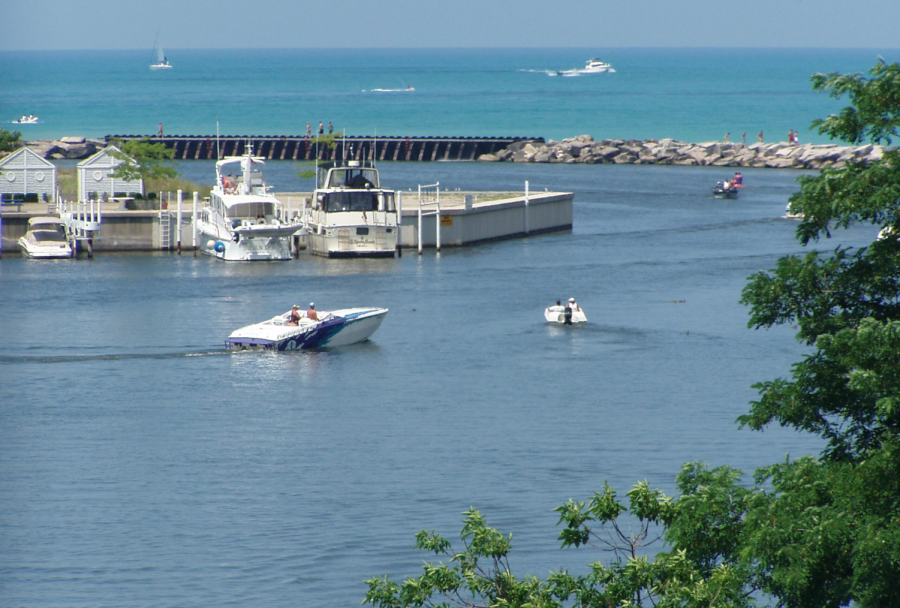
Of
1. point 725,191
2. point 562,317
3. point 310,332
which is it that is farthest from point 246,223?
point 725,191

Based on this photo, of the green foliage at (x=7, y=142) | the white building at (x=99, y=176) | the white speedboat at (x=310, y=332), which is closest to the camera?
the white speedboat at (x=310, y=332)

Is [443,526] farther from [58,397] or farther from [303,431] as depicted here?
[58,397]

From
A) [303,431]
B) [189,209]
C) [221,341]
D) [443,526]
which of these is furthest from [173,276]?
[443,526]

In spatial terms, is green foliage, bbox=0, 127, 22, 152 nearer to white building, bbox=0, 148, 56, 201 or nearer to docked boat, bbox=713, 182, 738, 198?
white building, bbox=0, 148, 56, 201

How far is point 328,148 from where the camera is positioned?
398ft

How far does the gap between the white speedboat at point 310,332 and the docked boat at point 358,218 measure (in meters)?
22.3

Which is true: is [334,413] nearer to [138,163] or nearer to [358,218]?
[358,218]

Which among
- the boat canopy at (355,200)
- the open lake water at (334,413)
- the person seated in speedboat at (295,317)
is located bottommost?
the open lake water at (334,413)

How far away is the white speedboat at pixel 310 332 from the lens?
147 ft

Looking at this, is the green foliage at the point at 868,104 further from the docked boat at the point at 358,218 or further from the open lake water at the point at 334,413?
the docked boat at the point at 358,218

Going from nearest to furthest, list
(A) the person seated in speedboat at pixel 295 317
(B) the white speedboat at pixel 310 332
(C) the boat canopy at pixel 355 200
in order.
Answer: (B) the white speedboat at pixel 310 332 → (A) the person seated in speedboat at pixel 295 317 → (C) the boat canopy at pixel 355 200

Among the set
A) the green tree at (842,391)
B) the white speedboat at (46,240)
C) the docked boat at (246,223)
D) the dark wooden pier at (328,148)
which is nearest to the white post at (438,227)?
the docked boat at (246,223)

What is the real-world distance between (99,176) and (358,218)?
56.4ft

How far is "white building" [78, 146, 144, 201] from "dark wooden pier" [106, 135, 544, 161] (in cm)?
4659
